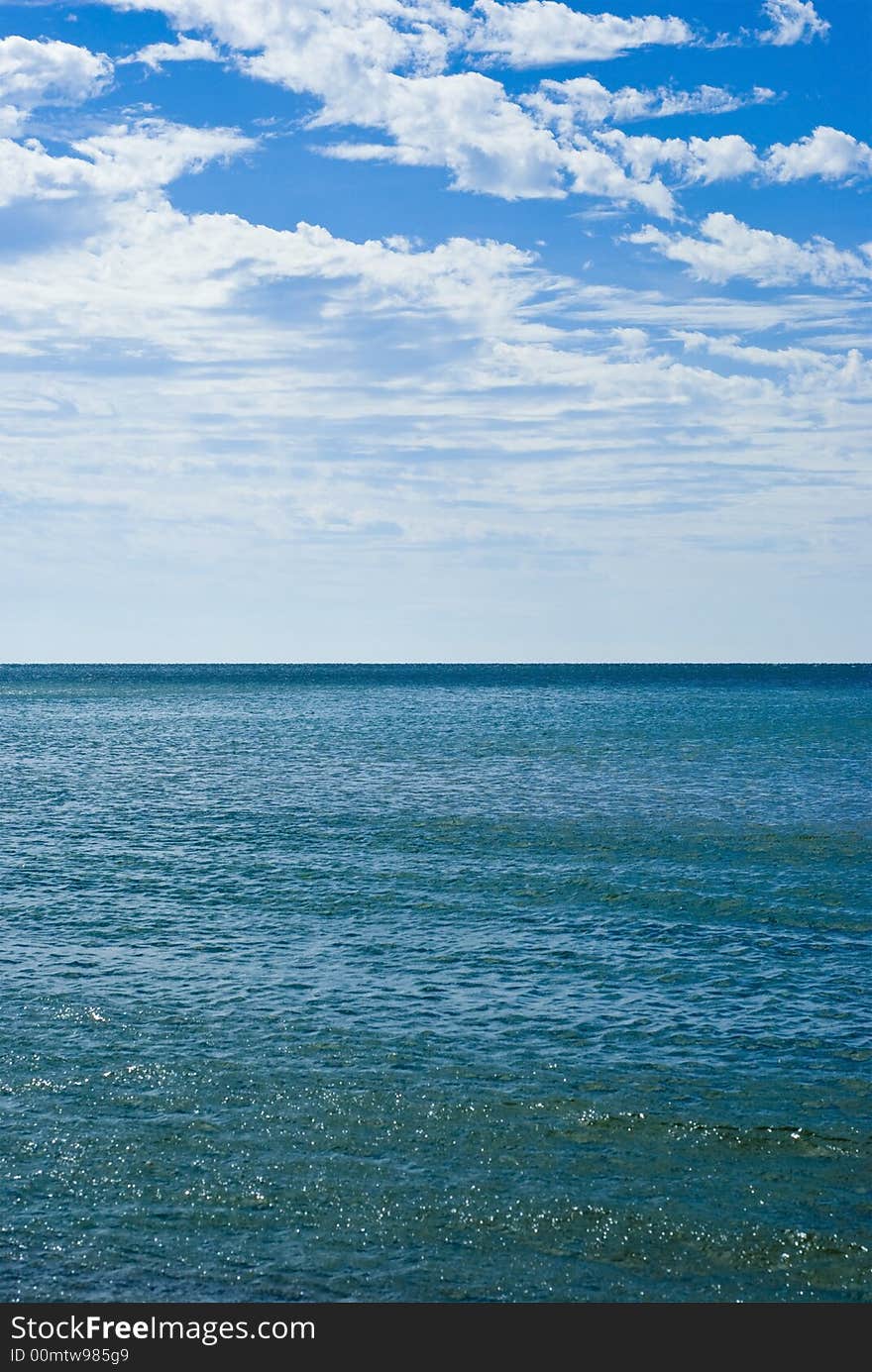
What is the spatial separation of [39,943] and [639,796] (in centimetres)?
4408

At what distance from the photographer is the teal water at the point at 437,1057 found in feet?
66.5

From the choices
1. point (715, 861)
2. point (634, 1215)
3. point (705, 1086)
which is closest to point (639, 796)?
point (715, 861)

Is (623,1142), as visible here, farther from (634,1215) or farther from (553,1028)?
(553,1028)

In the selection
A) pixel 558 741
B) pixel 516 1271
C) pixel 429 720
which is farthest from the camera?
pixel 429 720

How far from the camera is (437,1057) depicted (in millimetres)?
29109

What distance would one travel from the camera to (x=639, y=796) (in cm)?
7481

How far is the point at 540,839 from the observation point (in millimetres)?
59531

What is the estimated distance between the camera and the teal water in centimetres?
2028

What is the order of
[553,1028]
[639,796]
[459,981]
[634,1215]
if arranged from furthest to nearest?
[639,796]
[459,981]
[553,1028]
[634,1215]

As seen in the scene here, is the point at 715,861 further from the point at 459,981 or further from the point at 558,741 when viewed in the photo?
the point at 558,741

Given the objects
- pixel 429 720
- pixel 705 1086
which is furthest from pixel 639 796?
pixel 429 720
